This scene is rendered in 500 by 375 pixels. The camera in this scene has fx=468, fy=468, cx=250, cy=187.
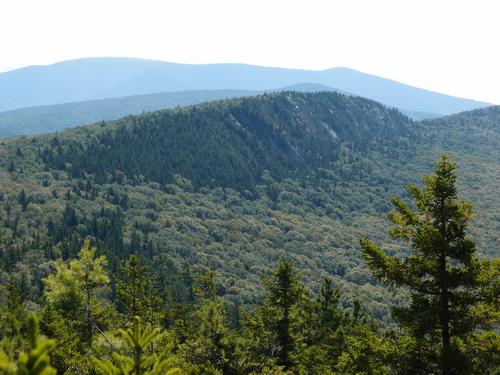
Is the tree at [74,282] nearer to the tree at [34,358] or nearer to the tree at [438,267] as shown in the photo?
the tree at [438,267]

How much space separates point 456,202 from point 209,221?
156 metres

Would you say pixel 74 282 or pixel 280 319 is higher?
pixel 74 282

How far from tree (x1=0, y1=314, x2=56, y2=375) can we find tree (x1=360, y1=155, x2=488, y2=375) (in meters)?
12.6

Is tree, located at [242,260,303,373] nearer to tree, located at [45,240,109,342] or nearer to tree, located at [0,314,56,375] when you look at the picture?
tree, located at [45,240,109,342]

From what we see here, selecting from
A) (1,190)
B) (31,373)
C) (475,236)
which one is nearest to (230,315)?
(31,373)

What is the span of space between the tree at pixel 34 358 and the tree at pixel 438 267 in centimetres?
1260

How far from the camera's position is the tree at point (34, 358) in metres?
5.84

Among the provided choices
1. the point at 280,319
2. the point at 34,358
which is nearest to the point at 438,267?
the point at 34,358

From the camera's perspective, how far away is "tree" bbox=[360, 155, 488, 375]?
15742 millimetres

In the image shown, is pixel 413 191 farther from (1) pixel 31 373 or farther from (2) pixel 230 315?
(2) pixel 230 315

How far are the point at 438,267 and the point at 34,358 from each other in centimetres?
1388

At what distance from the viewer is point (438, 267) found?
53.3 ft

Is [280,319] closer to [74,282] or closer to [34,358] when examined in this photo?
[74,282]

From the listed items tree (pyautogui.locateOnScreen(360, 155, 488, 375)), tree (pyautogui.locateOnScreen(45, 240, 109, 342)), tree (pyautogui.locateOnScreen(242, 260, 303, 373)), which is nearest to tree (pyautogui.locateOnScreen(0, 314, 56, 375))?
tree (pyautogui.locateOnScreen(360, 155, 488, 375))
